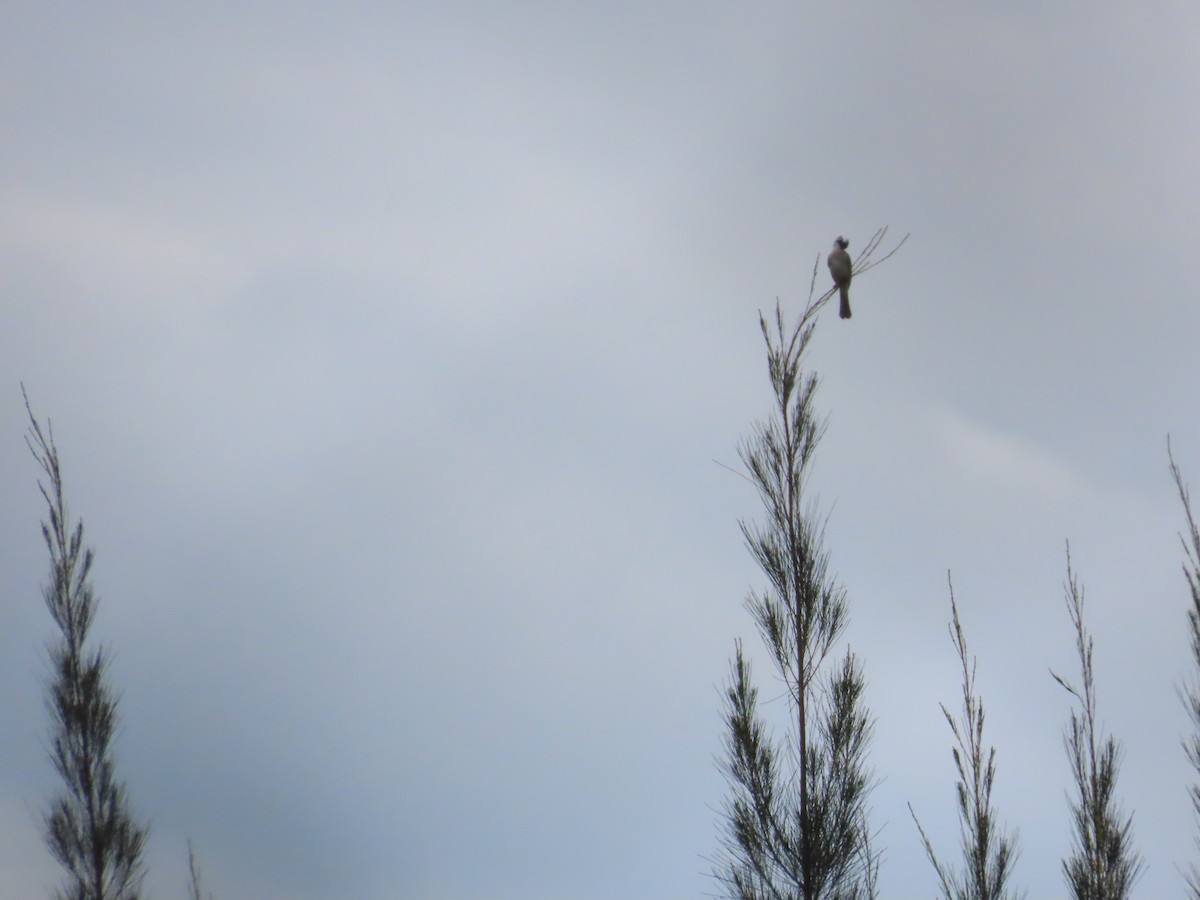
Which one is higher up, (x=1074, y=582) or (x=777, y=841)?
(x=1074, y=582)

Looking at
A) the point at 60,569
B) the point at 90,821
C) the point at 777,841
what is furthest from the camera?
the point at 60,569

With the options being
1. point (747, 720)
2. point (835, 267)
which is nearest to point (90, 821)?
point (747, 720)

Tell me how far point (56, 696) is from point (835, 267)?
847 cm

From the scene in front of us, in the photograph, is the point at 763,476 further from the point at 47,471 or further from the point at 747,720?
the point at 47,471

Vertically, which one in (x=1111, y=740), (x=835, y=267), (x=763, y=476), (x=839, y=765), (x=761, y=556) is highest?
(x=835, y=267)

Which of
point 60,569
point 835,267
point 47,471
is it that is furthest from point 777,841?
point 47,471

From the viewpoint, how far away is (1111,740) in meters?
8.26

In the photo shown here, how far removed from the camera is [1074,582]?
8.80 meters

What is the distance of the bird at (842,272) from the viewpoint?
8914 millimetres

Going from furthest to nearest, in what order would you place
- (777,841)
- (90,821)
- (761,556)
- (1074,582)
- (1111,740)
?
(90,821) → (1074,582) → (1111,740) → (761,556) → (777,841)

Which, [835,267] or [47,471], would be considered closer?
[835,267]

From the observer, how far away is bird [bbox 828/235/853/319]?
8.91 meters

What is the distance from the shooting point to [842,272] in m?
9.05

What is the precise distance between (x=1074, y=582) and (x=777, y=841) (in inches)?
150
